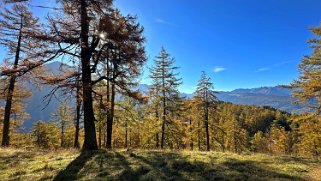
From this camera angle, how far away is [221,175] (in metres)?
9.30

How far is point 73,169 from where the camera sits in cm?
1109

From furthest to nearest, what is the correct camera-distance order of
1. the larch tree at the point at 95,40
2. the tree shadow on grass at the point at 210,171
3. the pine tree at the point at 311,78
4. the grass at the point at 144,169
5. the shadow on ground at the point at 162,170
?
the pine tree at the point at 311,78 → the larch tree at the point at 95,40 → the grass at the point at 144,169 → the shadow on ground at the point at 162,170 → the tree shadow on grass at the point at 210,171

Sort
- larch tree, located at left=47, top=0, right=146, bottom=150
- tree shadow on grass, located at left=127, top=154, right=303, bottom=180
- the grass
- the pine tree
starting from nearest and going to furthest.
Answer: tree shadow on grass, located at left=127, top=154, right=303, bottom=180, the grass, larch tree, located at left=47, top=0, right=146, bottom=150, the pine tree

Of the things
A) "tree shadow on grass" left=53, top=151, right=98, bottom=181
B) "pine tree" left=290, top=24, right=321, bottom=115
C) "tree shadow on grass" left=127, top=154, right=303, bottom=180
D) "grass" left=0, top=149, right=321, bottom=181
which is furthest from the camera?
"pine tree" left=290, top=24, right=321, bottom=115

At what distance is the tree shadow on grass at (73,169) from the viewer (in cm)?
1004

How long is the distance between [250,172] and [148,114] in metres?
29.6

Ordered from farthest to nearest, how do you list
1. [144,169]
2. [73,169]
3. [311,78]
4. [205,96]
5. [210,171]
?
[205,96] < [311,78] < [73,169] < [144,169] < [210,171]

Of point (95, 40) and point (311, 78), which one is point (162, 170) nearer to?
point (95, 40)

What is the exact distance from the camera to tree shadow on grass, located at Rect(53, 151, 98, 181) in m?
→ 10.0

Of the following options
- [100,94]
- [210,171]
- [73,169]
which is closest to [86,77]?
[100,94]

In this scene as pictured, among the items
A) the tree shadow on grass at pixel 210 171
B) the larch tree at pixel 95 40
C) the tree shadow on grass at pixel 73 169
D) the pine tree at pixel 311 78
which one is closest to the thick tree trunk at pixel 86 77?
the larch tree at pixel 95 40

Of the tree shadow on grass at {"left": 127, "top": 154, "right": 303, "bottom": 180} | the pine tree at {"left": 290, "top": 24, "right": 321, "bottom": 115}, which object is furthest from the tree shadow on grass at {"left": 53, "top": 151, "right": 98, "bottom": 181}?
the pine tree at {"left": 290, "top": 24, "right": 321, "bottom": 115}

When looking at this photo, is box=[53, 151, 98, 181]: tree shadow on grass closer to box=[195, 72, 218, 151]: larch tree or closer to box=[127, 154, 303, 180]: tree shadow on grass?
box=[127, 154, 303, 180]: tree shadow on grass

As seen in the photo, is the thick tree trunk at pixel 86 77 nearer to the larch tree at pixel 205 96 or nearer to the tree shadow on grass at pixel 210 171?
the tree shadow on grass at pixel 210 171
